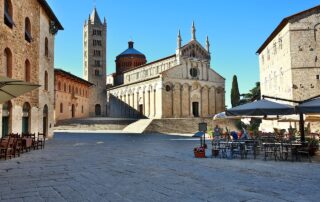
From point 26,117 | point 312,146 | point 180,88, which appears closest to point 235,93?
point 180,88

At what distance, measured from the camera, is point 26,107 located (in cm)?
1567

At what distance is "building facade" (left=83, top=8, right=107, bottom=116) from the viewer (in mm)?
59594

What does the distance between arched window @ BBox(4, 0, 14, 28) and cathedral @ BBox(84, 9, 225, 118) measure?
30336 mm

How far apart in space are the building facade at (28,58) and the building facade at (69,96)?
17702 mm

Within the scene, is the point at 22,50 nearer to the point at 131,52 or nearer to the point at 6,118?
the point at 6,118

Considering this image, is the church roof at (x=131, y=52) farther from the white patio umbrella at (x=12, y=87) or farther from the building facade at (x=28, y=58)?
the white patio umbrella at (x=12, y=87)

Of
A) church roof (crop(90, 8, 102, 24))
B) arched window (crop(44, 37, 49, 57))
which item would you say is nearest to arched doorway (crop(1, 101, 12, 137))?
arched window (crop(44, 37, 49, 57))

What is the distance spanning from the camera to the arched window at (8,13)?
42.7ft

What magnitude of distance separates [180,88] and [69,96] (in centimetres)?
1712

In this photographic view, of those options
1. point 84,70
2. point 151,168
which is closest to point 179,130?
point 151,168

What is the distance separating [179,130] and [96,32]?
35.0 m

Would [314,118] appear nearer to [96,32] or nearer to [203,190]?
[203,190]

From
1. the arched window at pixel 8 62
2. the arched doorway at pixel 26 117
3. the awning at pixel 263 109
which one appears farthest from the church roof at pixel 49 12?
the awning at pixel 263 109

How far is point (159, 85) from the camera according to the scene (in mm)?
43438
